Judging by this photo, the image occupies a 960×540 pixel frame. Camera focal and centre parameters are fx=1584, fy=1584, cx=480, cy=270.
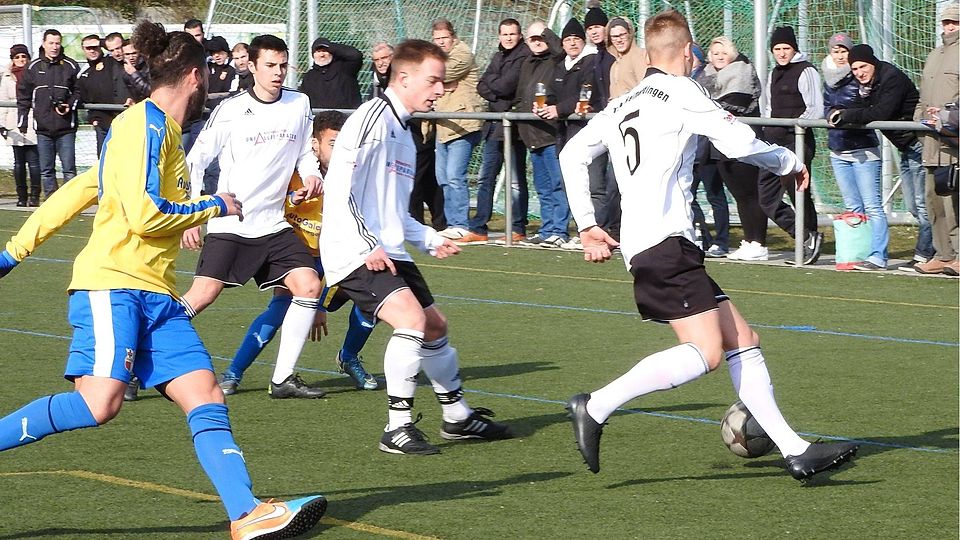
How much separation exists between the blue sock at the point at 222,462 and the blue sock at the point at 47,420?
1.19ft

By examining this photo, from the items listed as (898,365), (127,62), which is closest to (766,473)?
(898,365)

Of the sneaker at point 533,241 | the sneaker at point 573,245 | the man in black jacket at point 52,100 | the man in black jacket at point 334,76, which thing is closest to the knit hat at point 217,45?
the man in black jacket at point 52,100

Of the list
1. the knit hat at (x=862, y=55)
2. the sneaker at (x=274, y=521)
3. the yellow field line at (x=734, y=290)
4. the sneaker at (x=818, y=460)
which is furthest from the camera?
the knit hat at (x=862, y=55)

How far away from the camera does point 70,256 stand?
49.0 feet

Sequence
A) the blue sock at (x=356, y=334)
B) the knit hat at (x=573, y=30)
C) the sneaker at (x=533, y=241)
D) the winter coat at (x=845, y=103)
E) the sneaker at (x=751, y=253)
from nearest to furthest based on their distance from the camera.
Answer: the blue sock at (x=356, y=334) → the winter coat at (x=845, y=103) → the sneaker at (x=751, y=253) → the knit hat at (x=573, y=30) → the sneaker at (x=533, y=241)

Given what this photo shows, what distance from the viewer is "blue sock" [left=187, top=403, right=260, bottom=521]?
5133mm

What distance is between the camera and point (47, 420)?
525 centimetres

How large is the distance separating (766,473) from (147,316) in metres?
2.72

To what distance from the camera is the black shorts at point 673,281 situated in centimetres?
624

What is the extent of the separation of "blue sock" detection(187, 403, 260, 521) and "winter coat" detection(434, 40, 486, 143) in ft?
35.2

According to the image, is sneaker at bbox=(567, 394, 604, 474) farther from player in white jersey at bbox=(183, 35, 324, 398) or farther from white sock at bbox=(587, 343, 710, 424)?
player in white jersey at bbox=(183, 35, 324, 398)

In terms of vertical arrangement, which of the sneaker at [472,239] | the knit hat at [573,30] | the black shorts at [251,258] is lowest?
the sneaker at [472,239]

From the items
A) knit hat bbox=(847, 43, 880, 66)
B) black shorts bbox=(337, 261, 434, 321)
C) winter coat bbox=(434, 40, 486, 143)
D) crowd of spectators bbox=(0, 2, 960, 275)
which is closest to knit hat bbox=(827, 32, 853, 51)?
crowd of spectators bbox=(0, 2, 960, 275)

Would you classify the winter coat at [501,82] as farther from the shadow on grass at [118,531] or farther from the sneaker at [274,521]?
the sneaker at [274,521]
